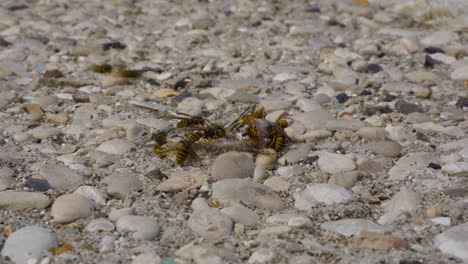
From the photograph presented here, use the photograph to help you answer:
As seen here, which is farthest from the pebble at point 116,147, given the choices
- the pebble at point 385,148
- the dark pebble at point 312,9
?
the dark pebble at point 312,9

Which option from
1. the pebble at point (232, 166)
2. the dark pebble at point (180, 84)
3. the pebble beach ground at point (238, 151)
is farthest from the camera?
the dark pebble at point (180, 84)

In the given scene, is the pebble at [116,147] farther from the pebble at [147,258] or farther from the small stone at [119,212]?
the pebble at [147,258]

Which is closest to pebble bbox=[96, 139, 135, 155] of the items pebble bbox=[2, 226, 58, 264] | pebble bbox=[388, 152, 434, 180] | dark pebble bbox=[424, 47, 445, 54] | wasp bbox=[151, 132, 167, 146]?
wasp bbox=[151, 132, 167, 146]

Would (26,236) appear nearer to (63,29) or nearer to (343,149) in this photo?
(343,149)

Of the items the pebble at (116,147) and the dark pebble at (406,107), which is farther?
the dark pebble at (406,107)

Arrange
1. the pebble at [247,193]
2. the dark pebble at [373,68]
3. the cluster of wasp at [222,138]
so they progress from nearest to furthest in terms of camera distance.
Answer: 1. the pebble at [247,193]
2. the cluster of wasp at [222,138]
3. the dark pebble at [373,68]

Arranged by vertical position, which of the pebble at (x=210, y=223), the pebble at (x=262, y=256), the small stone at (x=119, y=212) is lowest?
the small stone at (x=119, y=212)

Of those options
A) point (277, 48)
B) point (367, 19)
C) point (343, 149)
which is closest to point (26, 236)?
point (343, 149)

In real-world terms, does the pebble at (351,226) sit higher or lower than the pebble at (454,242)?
lower
